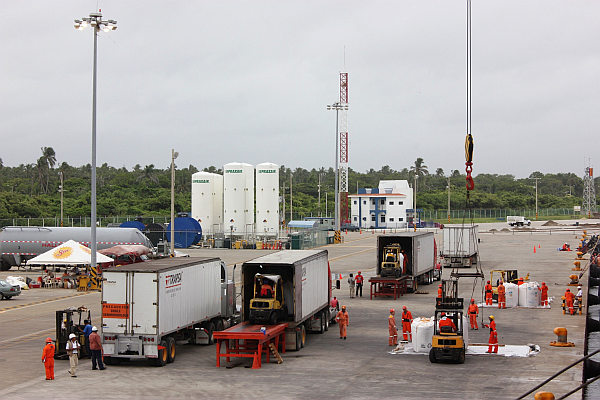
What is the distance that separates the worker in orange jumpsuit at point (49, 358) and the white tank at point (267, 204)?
200ft

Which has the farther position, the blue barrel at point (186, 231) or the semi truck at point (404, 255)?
the blue barrel at point (186, 231)

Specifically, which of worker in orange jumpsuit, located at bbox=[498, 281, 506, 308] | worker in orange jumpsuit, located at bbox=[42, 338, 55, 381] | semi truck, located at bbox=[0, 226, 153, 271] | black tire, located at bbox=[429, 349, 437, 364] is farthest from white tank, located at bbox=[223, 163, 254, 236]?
worker in orange jumpsuit, located at bbox=[42, 338, 55, 381]

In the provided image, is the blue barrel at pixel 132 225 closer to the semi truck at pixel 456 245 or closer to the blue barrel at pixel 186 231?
the blue barrel at pixel 186 231

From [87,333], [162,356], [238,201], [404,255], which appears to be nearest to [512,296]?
[404,255]

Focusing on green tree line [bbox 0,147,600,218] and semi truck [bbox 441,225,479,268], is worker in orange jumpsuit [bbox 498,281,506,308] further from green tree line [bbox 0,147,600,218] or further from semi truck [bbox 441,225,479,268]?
green tree line [bbox 0,147,600,218]

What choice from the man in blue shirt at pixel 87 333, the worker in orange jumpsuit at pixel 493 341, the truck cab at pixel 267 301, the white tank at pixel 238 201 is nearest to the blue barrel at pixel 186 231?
the white tank at pixel 238 201

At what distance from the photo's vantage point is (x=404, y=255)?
137 ft

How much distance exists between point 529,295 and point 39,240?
1567 inches

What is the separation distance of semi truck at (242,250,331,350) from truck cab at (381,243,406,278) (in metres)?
12.5

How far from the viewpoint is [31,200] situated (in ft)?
361

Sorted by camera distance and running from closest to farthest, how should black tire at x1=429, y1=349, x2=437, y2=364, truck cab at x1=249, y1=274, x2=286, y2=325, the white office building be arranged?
black tire at x1=429, y1=349, x2=437, y2=364
truck cab at x1=249, y1=274, x2=286, y2=325
the white office building

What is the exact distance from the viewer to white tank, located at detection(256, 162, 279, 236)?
269ft

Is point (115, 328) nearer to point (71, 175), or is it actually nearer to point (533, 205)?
point (71, 175)

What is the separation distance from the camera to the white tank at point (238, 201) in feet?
273
